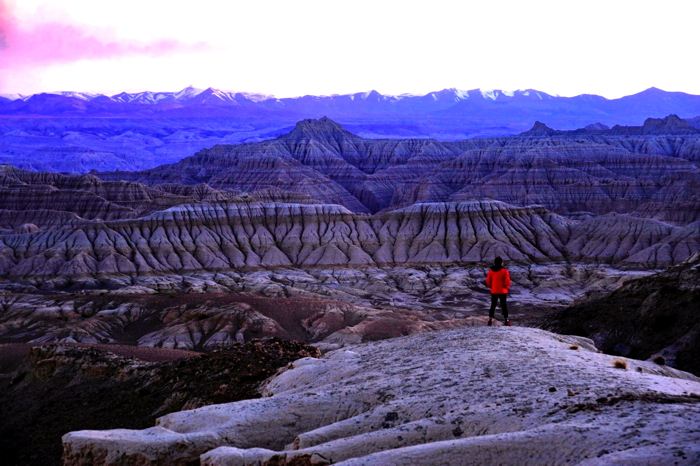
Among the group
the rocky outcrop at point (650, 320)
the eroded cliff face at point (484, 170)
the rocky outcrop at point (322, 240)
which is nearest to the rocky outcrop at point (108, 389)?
the rocky outcrop at point (650, 320)

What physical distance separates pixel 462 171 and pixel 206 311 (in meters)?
115

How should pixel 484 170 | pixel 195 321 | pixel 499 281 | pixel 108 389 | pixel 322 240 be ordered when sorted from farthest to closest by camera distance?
pixel 484 170 → pixel 322 240 → pixel 195 321 → pixel 108 389 → pixel 499 281

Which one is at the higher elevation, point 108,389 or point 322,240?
point 108,389

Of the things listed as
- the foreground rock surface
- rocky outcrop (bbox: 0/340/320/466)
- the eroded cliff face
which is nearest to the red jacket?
the foreground rock surface

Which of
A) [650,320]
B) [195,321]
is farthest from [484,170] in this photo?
[650,320]

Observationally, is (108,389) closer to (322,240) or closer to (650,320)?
(650,320)

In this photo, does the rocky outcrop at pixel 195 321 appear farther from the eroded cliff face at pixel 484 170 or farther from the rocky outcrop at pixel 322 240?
the eroded cliff face at pixel 484 170

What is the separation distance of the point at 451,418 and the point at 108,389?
1549 cm

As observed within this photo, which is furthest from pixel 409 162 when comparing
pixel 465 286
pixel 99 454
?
pixel 99 454

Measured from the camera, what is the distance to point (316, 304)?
185 feet

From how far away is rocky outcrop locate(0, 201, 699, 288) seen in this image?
81500mm

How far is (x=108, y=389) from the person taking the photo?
2242cm

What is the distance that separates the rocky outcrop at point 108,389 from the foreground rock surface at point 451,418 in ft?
8.94

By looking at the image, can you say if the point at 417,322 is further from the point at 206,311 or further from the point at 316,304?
the point at 206,311
